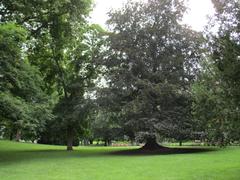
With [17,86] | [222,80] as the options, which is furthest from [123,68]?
[222,80]

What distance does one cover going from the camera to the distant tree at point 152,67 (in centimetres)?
2780

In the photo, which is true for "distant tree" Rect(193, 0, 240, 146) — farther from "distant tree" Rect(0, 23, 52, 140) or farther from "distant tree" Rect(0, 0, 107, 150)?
"distant tree" Rect(0, 0, 107, 150)

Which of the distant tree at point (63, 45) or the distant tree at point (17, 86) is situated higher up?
the distant tree at point (63, 45)

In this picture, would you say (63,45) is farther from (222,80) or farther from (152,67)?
(222,80)

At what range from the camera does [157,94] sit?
1107 inches

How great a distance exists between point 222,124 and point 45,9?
19.7 metres

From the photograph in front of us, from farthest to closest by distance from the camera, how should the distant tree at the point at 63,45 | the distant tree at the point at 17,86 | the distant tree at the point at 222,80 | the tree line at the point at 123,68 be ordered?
1. the distant tree at the point at 63,45
2. the tree line at the point at 123,68
3. the distant tree at the point at 17,86
4. the distant tree at the point at 222,80

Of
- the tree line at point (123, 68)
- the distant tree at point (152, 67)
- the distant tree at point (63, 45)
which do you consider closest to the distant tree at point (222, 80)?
the tree line at point (123, 68)

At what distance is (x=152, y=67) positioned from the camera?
30328 mm

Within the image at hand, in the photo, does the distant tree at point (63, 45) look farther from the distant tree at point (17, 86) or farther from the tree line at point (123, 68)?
the distant tree at point (17, 86)

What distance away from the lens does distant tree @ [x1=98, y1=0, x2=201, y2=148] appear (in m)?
27.8

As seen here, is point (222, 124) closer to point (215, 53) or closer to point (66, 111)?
point (215, 53)

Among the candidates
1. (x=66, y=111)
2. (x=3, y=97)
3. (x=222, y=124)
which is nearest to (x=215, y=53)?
(x=222, y=124)

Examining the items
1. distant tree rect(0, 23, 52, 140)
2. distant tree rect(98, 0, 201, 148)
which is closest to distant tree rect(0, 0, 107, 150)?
distant tree rect(98, 0, 201, 148)
